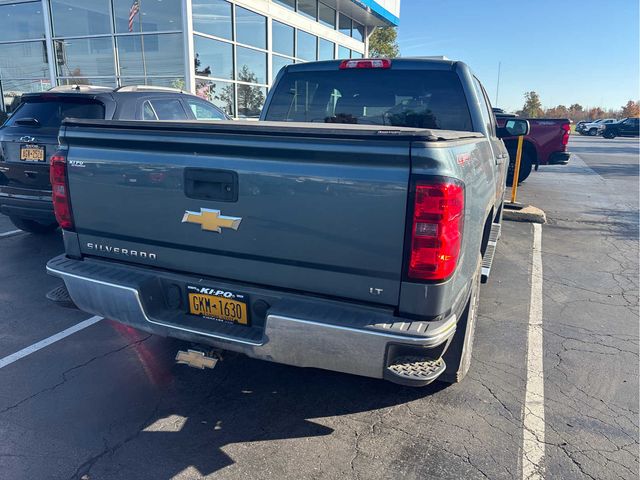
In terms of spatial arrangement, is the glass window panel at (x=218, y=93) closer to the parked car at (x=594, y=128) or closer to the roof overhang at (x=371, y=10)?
the roof overhang at (x=371, y=10)

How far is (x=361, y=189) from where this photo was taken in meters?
2.22

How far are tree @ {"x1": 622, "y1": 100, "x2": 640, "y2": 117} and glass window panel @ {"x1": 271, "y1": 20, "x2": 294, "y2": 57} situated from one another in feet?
225

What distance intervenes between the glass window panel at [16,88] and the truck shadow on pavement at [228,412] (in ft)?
48.4

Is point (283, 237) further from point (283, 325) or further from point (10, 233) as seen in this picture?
point (10, 233)

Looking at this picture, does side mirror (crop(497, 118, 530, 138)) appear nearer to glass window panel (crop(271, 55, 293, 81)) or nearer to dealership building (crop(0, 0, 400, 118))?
dealership building (crop(0, 0, 400, 118))

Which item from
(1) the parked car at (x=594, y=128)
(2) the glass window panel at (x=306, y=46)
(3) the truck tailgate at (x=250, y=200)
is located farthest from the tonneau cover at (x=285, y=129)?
(1) the parked car at (x=594, y=128)

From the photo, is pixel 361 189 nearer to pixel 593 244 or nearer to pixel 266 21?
pixel 593 244

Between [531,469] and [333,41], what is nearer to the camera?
[531,469]

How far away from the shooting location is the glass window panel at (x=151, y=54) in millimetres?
12977

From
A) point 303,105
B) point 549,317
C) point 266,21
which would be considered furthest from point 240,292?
point 266,21

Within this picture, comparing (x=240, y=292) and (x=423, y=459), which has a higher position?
(x=240, y=292)

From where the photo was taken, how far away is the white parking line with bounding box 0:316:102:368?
140 inches

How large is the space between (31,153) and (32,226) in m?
1.73

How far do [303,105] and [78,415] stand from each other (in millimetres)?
3051
